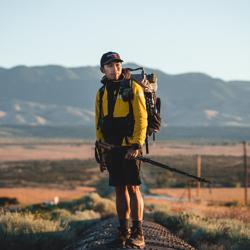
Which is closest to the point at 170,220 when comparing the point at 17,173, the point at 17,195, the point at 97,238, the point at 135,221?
the point at 97,238

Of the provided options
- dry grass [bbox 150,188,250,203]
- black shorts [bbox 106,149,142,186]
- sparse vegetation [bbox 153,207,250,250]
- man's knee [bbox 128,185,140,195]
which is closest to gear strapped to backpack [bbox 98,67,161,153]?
black shorts [bbox 106,149,142,186]

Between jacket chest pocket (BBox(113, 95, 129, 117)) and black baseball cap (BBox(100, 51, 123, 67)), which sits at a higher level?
black baseball cap (BBox(100, 51, 123, 67))

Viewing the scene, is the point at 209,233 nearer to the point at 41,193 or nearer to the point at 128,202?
the point at 128,202

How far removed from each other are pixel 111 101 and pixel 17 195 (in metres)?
31.2

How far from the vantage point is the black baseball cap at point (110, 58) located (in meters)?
7.78

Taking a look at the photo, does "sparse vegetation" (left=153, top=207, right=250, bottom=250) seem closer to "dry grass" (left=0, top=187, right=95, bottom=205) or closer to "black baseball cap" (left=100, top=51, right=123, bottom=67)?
"black baseball cap" (left=100, top=51, right=123, bottom=67)

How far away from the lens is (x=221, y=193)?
135ft

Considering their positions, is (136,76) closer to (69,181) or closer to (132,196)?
(132,196)

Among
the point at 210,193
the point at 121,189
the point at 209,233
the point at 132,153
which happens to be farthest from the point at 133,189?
the point at 210,193

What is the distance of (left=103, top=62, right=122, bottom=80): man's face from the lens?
7.81 meters

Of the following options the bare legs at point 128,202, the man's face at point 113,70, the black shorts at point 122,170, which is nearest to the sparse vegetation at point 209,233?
the bare legs at point 128,202

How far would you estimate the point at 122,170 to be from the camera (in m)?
7.77

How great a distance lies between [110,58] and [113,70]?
0.13m

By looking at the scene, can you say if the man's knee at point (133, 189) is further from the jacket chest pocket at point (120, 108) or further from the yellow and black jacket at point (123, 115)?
the jacket chest pocket at point (120, 108)
